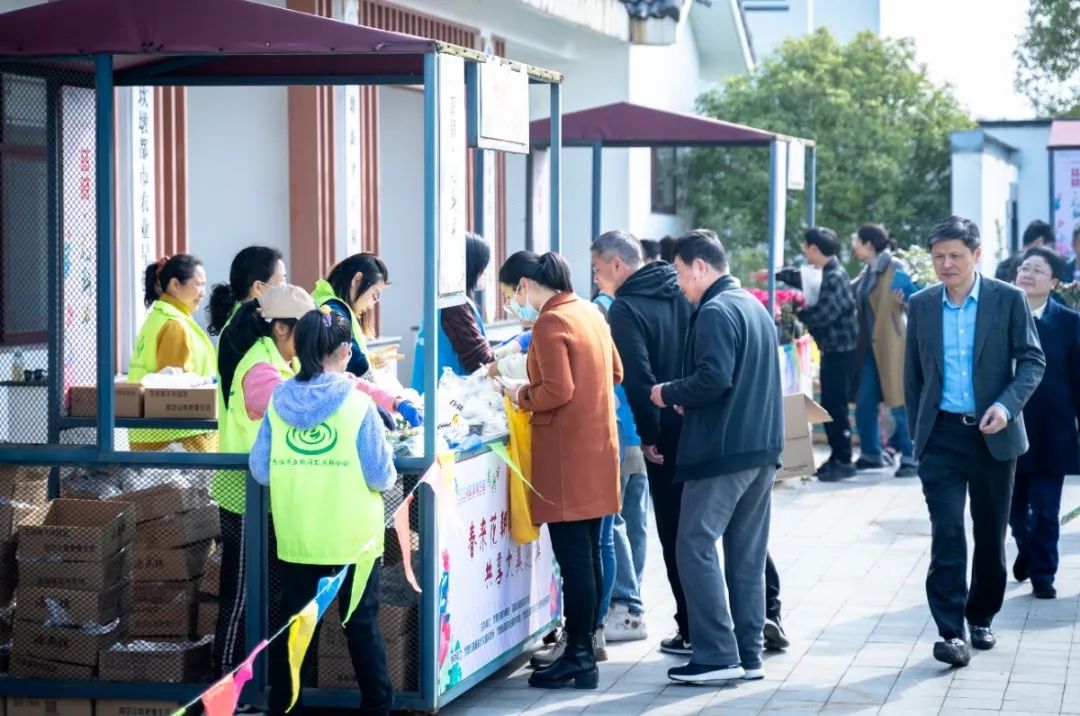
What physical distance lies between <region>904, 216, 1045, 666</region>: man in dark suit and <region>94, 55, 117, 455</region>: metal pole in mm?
3414

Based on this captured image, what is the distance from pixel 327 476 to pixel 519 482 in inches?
54.4

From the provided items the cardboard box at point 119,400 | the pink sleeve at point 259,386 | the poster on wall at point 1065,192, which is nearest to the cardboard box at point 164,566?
the pink sleeve at point 259,386

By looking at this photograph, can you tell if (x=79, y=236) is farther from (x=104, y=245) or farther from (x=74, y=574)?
(x=74, y=574)

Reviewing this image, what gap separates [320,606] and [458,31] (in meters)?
10.3

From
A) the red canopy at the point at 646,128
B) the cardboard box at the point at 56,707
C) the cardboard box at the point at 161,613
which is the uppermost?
the red canopy at the point at 646,128

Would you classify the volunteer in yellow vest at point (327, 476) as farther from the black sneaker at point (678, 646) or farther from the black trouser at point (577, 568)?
the black sneaker at point (678, 646)

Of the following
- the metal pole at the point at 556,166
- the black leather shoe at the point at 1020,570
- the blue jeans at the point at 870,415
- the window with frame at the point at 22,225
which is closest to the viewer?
the metal pole at the point at 556,166

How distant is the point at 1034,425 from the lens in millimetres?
8984

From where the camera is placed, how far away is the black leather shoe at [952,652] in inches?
296

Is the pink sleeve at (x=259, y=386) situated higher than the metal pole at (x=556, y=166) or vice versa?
the metal pole at (x=556, y=166)

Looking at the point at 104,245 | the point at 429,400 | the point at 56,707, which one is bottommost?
the point at 56,707

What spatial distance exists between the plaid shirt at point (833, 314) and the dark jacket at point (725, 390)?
6.47m

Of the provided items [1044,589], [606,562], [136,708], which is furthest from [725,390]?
[1044,589]

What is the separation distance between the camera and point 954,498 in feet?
25.0
